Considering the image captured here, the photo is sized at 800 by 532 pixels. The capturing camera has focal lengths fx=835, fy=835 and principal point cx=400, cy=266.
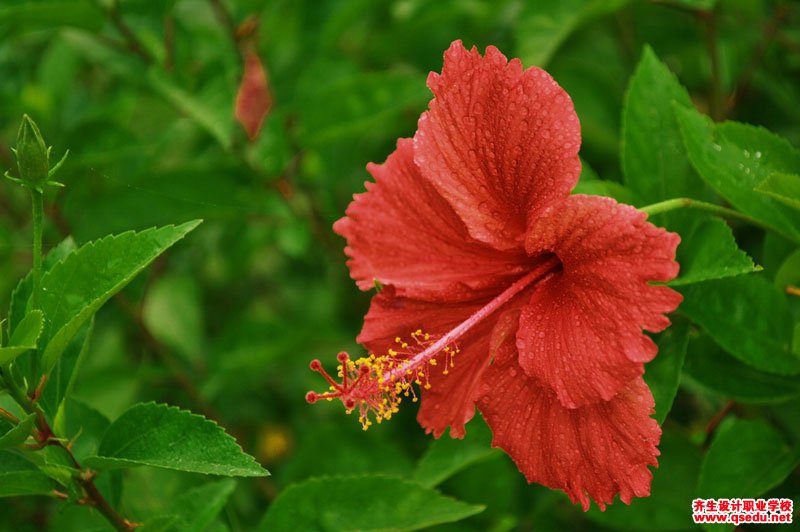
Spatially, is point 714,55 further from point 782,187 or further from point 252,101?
point 252,101

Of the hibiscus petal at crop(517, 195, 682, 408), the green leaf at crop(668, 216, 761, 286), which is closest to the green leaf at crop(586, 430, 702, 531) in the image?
the green leaf at crop(668, 216, 761, 286)

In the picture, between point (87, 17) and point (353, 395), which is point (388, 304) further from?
point (87, 17)

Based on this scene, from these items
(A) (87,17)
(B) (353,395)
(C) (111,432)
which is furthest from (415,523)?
(A) (87,17)

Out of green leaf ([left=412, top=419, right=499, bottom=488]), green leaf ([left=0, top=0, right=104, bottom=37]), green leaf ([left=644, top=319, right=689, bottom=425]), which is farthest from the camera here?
green leaf ([left=0, top=0, right=104, bottom=37])

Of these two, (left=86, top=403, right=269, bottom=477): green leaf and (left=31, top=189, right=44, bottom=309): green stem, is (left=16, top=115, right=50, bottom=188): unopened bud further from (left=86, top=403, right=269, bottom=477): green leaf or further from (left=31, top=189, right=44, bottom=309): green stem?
(left=86, top=403, right=269, bottom=477): green leaf

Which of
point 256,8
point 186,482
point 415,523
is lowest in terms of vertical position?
point 186,482

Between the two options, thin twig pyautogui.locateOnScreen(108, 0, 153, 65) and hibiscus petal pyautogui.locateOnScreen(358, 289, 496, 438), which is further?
thin twig pyautogui.locateOnScreen(108, 0, 153, 65)

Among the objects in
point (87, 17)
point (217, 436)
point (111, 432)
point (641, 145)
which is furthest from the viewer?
point (87, 17)

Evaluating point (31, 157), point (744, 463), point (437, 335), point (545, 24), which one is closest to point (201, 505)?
point (437, 335)
